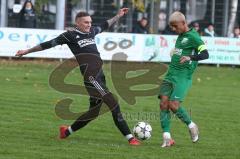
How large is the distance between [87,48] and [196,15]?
27.5 m

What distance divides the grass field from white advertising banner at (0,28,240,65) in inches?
149

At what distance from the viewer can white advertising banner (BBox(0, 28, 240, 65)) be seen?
1101 inches

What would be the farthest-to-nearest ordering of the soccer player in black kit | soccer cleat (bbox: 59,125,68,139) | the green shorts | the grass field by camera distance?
1. soccer cleat (bbox: 59,125,68,139)
2. the soccer player in black kit
3. the green shorts
4. the grass field

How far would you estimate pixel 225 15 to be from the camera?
37.8 meters

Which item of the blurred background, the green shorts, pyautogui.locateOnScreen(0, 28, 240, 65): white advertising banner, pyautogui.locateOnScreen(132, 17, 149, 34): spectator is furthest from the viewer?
the blurred background

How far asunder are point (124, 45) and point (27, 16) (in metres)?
4.19

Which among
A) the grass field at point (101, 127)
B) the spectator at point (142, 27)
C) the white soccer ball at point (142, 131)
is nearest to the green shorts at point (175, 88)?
the white soccer ball at point (142, 131)

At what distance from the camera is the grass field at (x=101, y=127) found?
10.9 metres

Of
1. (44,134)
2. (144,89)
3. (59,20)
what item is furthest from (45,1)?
(44,134)

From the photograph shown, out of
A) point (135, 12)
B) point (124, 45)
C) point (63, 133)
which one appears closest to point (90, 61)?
point (63, 133)

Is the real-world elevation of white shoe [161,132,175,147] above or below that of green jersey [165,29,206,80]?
below

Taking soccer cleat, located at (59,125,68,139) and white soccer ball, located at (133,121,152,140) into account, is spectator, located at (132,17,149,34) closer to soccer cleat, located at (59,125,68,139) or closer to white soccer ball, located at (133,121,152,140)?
soccer cleat, located at (59,125,68,139)

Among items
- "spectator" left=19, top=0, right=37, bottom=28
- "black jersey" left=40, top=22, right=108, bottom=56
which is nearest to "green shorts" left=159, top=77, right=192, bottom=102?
"black jersey" left=40, top=22, right=108, bottom=56

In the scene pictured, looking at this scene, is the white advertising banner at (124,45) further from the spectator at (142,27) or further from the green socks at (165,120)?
the green socks at (165,120)
